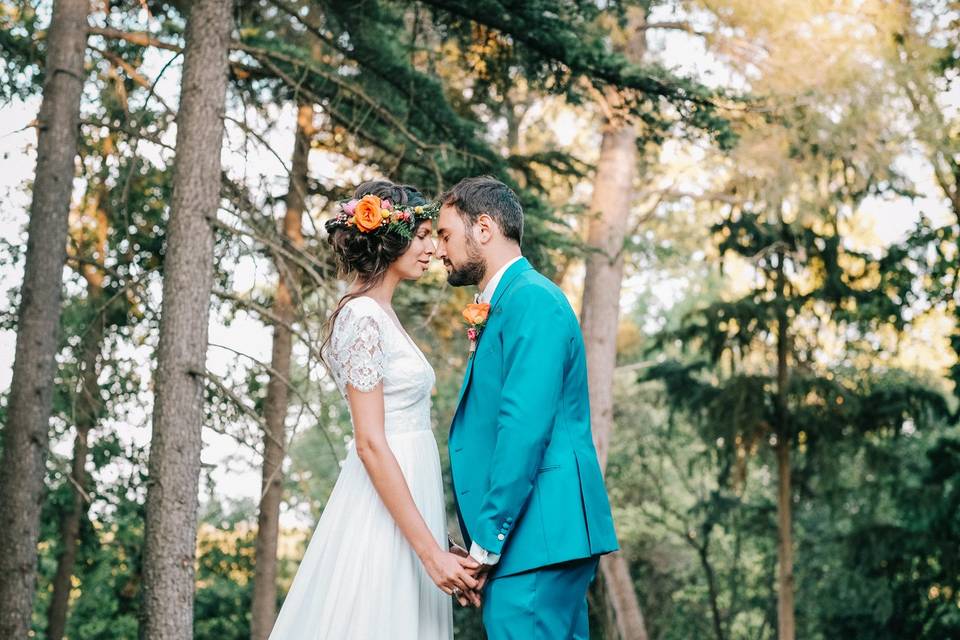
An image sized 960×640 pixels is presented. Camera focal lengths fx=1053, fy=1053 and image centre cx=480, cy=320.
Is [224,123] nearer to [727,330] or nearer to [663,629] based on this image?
[727,330]

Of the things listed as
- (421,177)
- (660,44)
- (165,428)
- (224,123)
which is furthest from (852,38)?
(165,428)

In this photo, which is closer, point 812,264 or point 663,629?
point 812,264

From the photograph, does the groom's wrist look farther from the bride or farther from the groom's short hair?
the groom's short hair

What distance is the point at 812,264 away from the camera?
13531 millimetres

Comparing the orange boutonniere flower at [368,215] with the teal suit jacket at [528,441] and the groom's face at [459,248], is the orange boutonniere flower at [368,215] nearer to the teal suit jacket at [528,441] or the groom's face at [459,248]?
the groom's face at [459,248]

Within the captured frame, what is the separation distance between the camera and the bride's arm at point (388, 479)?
128 inches

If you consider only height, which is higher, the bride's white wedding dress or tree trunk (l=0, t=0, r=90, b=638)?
tree trunk (l=0, t=0, r=90, b=638)

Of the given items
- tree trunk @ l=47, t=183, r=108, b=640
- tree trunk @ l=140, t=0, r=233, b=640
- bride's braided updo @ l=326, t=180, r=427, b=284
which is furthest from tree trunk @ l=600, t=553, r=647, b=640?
bride's braided updo @ l=326, t=180, r=427, b=284

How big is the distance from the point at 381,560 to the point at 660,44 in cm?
1117

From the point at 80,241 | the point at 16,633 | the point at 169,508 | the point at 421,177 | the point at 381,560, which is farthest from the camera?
the point at 80,241

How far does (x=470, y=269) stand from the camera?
133 inches

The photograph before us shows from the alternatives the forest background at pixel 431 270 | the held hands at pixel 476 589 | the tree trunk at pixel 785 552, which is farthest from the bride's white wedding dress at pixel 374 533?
the tree trunk at pixel 785 552

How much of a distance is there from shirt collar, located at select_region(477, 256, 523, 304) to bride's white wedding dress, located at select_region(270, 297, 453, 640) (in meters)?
0.34

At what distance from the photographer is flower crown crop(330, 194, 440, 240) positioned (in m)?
3.54
